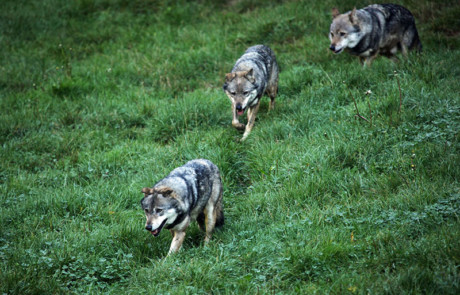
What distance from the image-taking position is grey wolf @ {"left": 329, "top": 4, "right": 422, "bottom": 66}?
918 cm

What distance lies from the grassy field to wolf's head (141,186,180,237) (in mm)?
435

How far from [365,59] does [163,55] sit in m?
4.83

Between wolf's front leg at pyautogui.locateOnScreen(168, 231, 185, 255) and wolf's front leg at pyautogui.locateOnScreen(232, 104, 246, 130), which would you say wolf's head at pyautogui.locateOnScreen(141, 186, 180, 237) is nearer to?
wolf's front leg at pyautogui.locateOnScreen(168, 231, 185, 255)


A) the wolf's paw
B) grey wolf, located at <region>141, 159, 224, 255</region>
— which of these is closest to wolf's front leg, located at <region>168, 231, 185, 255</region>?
grey wolf, located at <region>141, 159, 224, 255</region>

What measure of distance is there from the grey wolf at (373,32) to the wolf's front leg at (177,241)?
545 centimetres

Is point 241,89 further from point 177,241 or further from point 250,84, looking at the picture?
point 177,241

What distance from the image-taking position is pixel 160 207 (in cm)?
528

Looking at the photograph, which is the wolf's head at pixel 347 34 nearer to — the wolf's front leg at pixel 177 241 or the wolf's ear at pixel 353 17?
the wolf's ear at pixel 353 17

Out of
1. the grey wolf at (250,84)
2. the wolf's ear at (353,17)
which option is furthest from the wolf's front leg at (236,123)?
the wolf's ear at (353,17)

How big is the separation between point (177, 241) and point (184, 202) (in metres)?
0.47

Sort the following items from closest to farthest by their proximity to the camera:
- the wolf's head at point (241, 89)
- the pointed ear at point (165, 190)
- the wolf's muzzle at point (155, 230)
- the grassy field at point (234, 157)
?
1. the grassy field at point (234, 157)
2. the wolf's muzzle at point (155, 230)
3. the pointed ear at point (165, 190)
4. the wolf's head at point (241, 89)

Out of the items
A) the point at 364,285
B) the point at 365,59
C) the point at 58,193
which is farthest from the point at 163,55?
the point at 364,285

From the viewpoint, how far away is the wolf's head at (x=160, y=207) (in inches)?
206

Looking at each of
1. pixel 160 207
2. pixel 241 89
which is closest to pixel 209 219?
pixel 160 207
